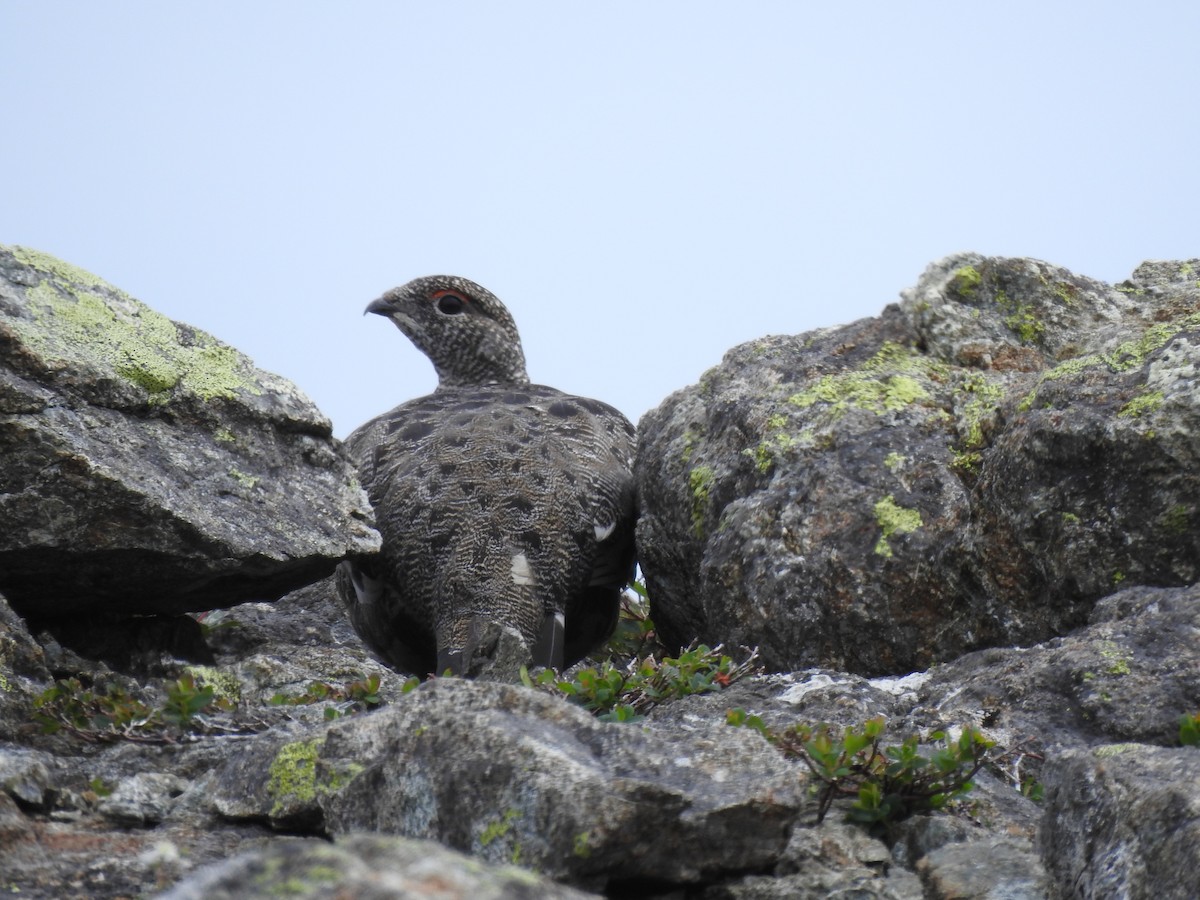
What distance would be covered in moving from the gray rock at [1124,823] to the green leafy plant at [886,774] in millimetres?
410

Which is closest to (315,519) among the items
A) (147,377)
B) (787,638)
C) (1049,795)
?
(147,377)

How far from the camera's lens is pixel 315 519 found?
6.81 m

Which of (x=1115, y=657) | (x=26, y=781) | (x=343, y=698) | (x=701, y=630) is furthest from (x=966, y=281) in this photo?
(x=26, y=781)

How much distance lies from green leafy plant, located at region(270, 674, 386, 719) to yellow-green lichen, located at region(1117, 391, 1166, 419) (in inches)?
115

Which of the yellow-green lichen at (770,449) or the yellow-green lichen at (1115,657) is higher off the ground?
the yellow-green lichen at (770,449)

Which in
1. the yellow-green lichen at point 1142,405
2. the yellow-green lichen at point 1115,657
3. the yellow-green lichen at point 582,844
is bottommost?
the yellow-green lichen at point 582,844

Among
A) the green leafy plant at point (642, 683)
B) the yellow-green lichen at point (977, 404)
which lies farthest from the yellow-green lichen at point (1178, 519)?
the green leafy plant at point (642, 683)

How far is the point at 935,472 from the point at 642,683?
2.09 m

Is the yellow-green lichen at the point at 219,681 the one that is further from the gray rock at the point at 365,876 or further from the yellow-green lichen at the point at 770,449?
the gray rock at the point at 365,876

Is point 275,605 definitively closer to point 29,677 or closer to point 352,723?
point 29,677

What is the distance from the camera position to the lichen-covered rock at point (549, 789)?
3236 millimetres

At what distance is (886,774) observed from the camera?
13.4 ft

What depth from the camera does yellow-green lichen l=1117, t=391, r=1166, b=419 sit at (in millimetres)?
5648

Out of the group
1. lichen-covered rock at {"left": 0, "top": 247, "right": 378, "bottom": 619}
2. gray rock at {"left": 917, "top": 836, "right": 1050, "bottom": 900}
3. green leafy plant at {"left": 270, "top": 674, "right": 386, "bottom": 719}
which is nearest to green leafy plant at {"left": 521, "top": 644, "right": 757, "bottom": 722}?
green leafy plant at {"left": 270, "top": 674, "right": 386, "bottom": 719}
